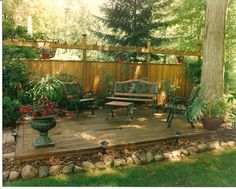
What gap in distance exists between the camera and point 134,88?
768 cm

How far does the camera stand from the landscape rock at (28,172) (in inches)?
149

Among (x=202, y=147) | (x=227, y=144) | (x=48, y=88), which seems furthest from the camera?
(x=48, y=88)

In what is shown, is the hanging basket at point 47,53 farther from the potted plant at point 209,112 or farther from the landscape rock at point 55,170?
the landscape rock at point 55,170

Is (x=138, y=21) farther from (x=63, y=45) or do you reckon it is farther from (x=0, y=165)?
(x=0, y=165)

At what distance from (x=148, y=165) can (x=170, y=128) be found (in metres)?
1.70

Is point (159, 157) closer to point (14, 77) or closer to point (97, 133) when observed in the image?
point (97, 133)

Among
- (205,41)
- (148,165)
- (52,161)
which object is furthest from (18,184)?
(205,41)

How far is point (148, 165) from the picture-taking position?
432 centimetres

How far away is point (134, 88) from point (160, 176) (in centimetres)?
393

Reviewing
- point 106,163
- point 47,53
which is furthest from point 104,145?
point 47,53

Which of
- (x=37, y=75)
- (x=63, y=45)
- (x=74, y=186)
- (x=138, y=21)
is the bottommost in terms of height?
(x=74, y=186)

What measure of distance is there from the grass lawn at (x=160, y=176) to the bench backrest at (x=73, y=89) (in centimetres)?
327

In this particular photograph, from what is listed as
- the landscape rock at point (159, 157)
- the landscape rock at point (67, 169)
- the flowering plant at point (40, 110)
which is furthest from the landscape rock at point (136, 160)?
the flowering plant at point (40, 110)

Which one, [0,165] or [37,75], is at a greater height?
[37,75]
